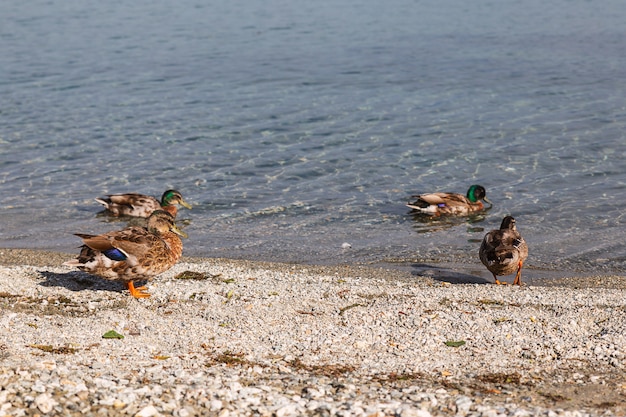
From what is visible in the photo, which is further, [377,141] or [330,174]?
[377,141]

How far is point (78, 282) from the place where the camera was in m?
10.8

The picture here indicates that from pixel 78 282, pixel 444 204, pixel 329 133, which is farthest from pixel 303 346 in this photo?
pixel 329 133

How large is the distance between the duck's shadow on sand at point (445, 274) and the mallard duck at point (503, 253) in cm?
36

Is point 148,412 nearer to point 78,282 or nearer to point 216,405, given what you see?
point 216,405

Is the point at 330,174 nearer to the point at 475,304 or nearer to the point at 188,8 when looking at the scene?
the point at 475,304

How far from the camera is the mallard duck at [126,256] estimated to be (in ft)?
32.3

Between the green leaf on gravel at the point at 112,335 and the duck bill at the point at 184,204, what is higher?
the green leaf on gravel at the point at 112,335

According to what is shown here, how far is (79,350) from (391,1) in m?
41.9

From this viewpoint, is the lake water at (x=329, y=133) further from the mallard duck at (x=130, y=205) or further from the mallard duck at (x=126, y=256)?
the mallard duck at (x=126, y=256)

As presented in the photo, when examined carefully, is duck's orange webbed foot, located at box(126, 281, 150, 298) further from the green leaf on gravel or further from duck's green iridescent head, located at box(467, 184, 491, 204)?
duck's green iridescent head, located at box(467, 184, 491, 204)

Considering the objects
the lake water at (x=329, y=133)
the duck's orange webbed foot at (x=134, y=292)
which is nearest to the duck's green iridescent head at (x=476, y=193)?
the lake water at (x=329, y=133)

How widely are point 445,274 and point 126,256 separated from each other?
196 inches

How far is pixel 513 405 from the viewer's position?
6.68 m

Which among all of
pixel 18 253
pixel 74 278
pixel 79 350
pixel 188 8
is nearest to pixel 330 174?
pixel 18 253
